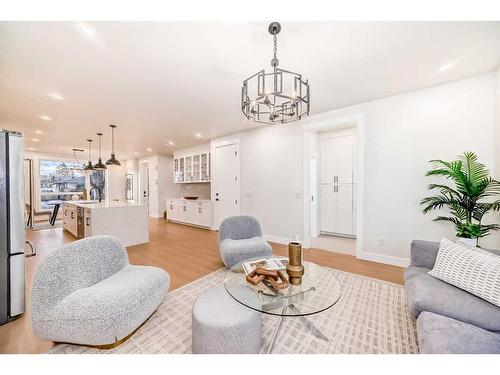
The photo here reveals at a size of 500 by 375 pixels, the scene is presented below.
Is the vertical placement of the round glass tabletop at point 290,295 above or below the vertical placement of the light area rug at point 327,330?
above

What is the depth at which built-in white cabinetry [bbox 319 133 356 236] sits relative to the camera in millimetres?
4531

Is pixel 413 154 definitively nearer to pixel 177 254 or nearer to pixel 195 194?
pixel 177 254

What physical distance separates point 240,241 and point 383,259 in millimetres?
2320

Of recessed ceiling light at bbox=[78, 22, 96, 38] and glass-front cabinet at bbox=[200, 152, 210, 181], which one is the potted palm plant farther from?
glass-front cabinet at bbox=[200, 152, 210, 181]

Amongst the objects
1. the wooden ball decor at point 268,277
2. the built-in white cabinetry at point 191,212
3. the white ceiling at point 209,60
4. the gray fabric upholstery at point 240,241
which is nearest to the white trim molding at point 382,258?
the gray fabric upholstery at point 240,241

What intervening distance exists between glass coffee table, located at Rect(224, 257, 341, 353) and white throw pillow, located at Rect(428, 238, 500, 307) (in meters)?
A: 0.90

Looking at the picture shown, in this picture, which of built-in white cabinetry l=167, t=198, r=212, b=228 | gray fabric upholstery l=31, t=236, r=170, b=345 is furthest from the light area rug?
built-in white cabinetry l=167, t=198, r=212, b=228

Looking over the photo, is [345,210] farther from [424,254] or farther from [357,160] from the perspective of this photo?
[424,254]

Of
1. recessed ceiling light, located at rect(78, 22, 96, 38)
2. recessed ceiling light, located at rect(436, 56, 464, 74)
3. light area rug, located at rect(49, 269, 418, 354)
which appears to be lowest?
light area rug, located at rect(49, 269, 418, 354)

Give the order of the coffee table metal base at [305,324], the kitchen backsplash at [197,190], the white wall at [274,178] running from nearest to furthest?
the coffee table metal base at [305,324] → the white wall at [274,178] → the kitchen backsplash at [197,190]

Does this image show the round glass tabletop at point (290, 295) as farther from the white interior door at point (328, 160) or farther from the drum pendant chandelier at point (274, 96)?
the white interior door at point (328, 160)

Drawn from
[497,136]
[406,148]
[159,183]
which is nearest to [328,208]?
[406,148]

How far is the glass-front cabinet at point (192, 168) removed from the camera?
6449mm

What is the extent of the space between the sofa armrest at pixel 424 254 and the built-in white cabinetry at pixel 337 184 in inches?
97.0
